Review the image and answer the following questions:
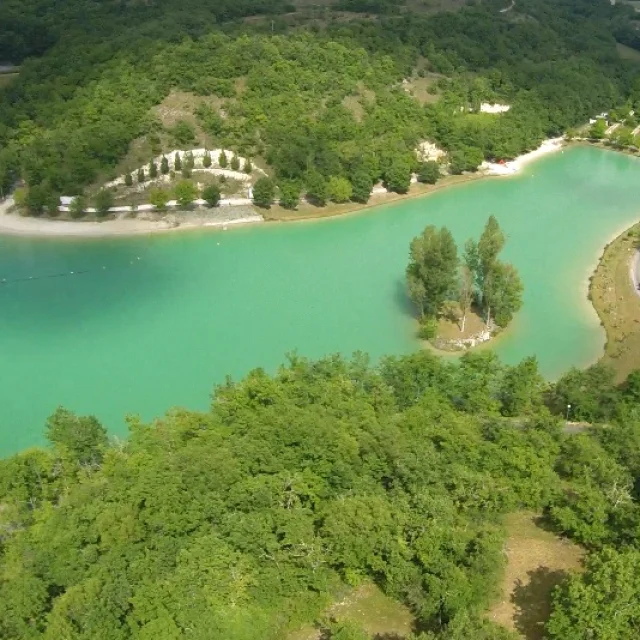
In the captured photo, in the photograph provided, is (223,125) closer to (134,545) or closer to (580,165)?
(580,165)

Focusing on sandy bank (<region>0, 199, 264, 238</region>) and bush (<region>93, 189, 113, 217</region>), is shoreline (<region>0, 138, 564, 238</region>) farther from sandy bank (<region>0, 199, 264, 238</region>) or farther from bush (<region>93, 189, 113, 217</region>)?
bush (<region>93, 189, 113, 217</region>)

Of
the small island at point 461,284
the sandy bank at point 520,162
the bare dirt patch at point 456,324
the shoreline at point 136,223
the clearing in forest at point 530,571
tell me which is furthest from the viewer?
the sandy bank at point 520,162

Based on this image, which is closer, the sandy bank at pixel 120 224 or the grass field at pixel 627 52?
the sandy bank at pixel 120 224

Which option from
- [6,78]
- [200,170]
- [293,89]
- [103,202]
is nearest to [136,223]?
[103,202]

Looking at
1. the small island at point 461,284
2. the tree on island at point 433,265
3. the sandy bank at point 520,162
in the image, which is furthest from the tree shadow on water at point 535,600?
the sandy bank at point 520,162

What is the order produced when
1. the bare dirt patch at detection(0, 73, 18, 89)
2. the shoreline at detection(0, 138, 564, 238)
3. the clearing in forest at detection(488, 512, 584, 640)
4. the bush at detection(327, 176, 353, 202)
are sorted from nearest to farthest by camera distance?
the clearing in forest at detection(488, 512, 584, 640) → the shoreline at detection(0, 138, 564, 238) → the bush at detection(327, 176, 353, 202) → the bare dirt patch at detection(0, 73, 18, 89)

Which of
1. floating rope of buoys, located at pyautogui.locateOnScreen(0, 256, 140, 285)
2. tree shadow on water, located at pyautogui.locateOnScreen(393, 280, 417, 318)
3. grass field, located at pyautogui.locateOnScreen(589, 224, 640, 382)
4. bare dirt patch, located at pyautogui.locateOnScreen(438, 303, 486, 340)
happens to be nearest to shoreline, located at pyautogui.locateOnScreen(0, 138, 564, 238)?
floating rope of buoys, located at pyautogui.locateOnScreen(0, 256, 140, 285)

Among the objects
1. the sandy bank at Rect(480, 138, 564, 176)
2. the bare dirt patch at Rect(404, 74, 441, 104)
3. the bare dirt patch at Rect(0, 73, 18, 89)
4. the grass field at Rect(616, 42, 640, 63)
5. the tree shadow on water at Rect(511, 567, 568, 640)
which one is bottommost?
the tree shadow on water at Rect(511, 567, 568, 640)

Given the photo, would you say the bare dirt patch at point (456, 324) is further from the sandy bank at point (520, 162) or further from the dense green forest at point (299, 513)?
the sandy bank at point (520, 162)
